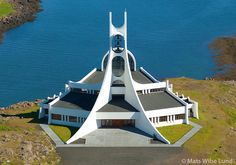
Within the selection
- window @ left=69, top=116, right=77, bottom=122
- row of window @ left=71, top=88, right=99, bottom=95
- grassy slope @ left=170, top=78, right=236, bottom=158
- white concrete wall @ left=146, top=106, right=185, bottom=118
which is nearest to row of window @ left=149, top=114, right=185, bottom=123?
white concrete wall @ left=146, top=106, right=185, bottom=118

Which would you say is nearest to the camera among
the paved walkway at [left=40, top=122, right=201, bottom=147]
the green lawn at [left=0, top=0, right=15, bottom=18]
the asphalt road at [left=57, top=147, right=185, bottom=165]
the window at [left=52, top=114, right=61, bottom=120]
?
the asphalt road at [left=57, top=147, right=185, bottom=165]

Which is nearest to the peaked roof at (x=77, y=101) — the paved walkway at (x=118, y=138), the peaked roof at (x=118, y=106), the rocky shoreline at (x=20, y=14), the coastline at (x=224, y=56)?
the peaked roof at (x=118, y=106)

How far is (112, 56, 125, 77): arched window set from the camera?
74.1 meters

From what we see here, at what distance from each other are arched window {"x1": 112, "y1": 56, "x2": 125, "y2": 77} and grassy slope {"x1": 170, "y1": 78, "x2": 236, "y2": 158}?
1330cm

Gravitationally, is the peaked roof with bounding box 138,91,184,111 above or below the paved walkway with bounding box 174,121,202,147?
above

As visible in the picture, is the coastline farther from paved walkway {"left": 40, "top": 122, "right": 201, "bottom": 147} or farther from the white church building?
paved walkway {"left": 40, "top": 122, "right": 201, "bottom": 147}

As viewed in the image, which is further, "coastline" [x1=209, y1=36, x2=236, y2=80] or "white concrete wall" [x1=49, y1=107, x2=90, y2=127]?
"coastline" [x1=209, y1=36, x2=236, y2=80]

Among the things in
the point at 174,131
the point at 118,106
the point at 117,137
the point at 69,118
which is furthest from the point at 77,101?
the point at 174,131

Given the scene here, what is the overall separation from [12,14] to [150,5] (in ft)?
149

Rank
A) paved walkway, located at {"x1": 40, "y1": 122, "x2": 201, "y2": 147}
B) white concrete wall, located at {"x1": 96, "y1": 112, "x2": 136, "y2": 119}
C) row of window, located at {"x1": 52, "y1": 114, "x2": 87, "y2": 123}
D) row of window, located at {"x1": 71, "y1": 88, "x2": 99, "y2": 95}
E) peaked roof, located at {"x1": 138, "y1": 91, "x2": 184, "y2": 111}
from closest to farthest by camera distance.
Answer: paved walkway, located at {"x1": 40, "y1": 122, "x2": 201, "y2": 147}
white concrete wall, located at {"x1": 96, "y1": 112, "x2": 136, "y2": 119}
row of window, located at {"x1": 52, "y1": 114, "x2": 87, "y2": 123}
peaked roof, located at {"x1": 138, "y1": 91, "x2": 184, "y2": 111}
row of window, located at {"x1": 71, "y1": 88, "x2": 99, "y2": 95}

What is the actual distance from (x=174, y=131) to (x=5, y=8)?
99.9 metres

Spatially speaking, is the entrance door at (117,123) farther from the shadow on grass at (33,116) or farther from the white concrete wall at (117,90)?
the shadow on grass at (33,116)

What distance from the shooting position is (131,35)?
438 ft

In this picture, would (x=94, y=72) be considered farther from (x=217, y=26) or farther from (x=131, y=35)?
(x=217, y=26)
